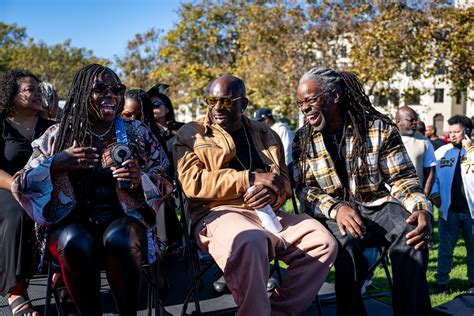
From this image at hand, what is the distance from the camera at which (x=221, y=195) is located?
366 centimetres

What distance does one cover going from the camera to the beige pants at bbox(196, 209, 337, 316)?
3.24 meters

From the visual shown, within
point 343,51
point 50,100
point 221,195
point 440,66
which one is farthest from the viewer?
point 343,51

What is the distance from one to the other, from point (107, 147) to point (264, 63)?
2017cm

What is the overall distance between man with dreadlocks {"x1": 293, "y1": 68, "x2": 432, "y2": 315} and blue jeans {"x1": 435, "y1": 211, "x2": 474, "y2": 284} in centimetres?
195

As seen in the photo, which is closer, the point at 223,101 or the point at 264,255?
the point at 264,255

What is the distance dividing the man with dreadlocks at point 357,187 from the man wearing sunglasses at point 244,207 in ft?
0.50

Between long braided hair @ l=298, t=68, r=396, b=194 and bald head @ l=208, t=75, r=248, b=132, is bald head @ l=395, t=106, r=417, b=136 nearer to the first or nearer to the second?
long braided hair @ l=298, t=68, r=396, b=194

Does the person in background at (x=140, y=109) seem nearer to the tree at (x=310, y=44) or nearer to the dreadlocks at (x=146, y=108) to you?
the dreadlocks at (x=146, y=108)

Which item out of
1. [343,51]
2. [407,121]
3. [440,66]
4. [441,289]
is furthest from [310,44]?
[441,289]

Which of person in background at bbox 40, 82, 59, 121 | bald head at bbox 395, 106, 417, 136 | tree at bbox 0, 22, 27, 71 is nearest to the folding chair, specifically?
person in background at bbox 40, 82, 59, 121

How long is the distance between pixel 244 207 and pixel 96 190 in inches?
40.1

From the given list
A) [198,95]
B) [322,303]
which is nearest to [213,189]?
[322,303]

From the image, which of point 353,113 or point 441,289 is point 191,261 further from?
point 441,289

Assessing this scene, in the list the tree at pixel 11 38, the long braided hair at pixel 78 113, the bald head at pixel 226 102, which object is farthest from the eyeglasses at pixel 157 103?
the tree at pixel 11 38
